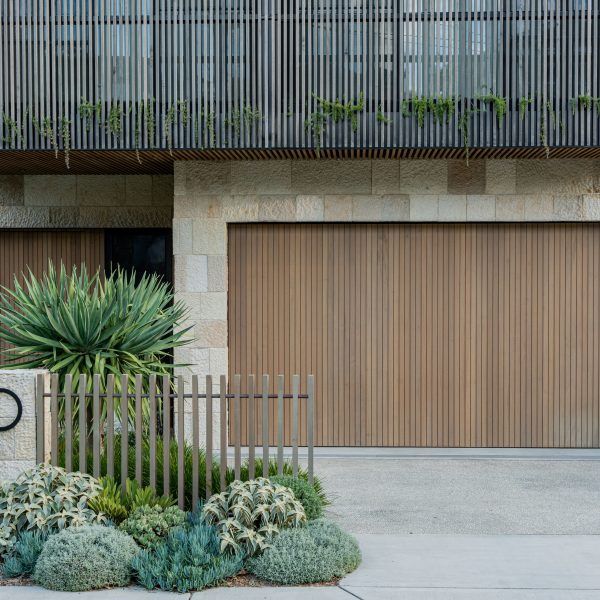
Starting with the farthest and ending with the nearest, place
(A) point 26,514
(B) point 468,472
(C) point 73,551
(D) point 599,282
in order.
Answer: (D) point 599,282 → (B) point 468,472 → (A) point 26,514 → (C) point 73,551

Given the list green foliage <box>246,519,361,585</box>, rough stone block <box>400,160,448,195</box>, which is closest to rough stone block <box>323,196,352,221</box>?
rough stone block <box>400,160,448,195</box>

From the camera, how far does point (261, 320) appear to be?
38.1 ft

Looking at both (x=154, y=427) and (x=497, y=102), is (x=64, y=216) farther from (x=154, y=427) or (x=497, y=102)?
(x=497, y=102)

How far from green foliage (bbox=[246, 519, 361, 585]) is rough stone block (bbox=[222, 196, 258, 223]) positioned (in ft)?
19.0

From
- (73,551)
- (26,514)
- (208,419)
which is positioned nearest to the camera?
(73,551)

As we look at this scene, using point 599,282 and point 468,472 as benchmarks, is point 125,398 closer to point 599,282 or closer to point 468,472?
point 468,472

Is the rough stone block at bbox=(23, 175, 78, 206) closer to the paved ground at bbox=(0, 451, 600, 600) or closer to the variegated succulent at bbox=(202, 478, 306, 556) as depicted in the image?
the paved ground at bbox=(0, 451, 600, 600)

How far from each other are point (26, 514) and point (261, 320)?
5.51 metres

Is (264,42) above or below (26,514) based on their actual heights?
above

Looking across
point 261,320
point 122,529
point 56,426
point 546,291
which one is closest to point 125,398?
point 56,426

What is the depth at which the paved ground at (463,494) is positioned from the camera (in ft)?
25.3

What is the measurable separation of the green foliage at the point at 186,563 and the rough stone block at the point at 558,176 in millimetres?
7096

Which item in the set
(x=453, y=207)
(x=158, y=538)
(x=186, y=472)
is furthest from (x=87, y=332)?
(x=453, y=207)

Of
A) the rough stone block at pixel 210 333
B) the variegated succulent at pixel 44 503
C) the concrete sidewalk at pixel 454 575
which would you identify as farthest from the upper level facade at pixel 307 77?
the concrete sidewalk at pixel 454 575
